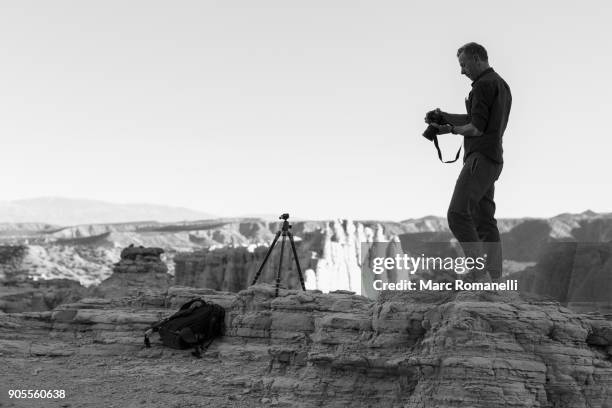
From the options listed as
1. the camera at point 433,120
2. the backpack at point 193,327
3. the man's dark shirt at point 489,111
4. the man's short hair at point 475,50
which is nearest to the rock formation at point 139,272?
the backpack at point 193,327

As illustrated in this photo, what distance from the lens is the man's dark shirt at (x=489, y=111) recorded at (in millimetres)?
9477

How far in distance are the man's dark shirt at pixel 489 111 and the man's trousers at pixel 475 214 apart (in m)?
0.12

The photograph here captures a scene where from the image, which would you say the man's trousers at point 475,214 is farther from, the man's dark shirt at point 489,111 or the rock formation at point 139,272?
the rock formation at point 139,272

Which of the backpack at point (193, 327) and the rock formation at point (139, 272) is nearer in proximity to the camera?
the backpack at point (193, 327)

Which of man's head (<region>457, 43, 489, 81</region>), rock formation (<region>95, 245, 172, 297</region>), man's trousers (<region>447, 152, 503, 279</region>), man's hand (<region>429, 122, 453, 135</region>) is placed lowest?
rock formation (<region>95, 245, 172, 297</region>)

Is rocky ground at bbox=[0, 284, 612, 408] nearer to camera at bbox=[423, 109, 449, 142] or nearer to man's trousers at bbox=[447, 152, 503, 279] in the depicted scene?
man's trousers at bbox=[447, 152, 503, 279]

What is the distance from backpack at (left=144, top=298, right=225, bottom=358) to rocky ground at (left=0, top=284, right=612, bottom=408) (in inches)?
7.4

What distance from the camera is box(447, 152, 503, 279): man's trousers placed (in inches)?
376

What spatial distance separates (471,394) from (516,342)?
0.84m

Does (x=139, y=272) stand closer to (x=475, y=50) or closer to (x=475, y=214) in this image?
(x=475, y=214)

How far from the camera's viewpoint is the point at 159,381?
37.6 feet

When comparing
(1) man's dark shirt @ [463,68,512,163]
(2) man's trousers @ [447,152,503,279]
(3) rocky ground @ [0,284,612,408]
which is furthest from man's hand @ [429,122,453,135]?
(3) rocky ground @ [0,284,612,408]

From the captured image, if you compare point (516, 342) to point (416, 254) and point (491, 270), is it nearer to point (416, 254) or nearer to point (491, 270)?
point (491, 270)

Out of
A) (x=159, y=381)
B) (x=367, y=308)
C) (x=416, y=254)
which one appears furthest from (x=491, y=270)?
(x=159, y=381)
